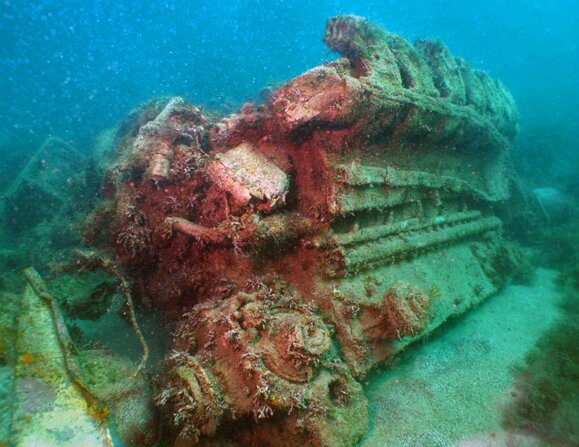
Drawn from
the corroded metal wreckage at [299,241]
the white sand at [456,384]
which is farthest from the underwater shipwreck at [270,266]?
the white sand at [456,384]

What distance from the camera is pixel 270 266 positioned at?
4.31 meters

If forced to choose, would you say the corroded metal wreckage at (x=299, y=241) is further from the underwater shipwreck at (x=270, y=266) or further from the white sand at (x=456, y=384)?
the white sand at (x=456, y=384)

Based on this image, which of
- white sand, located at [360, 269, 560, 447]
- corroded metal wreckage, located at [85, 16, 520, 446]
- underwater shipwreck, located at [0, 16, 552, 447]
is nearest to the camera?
underwater shipwreck, located at [0, 16, 552, 447]

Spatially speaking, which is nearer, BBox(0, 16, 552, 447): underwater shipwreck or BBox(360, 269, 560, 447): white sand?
BBox(0, 16, 552, 447): underwater shipwreck

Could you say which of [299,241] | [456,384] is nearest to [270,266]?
[299,241]

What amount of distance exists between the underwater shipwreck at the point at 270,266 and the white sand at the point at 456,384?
0.36 m

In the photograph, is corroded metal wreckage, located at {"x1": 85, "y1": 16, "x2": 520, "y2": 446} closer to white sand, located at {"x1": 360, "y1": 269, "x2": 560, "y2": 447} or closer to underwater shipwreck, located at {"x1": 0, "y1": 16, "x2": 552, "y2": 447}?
underwater shipwreck, located at {"x1": 0, "y1": 16, "x2": 552, "y2": 447}

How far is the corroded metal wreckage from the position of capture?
2990 millimetres

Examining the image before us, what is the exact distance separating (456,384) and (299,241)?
105 inches

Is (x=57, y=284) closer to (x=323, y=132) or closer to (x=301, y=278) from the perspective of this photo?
(x=301, y=278)

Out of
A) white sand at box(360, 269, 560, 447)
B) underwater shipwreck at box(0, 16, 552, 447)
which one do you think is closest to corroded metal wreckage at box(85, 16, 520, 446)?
underwater shipwreck at box(0, 16, 552, 447)

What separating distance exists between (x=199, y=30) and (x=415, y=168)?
258 feet

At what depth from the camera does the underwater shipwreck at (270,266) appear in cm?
275

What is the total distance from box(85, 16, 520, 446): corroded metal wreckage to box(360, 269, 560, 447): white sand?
14.7 inches
